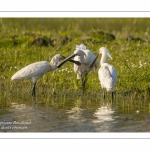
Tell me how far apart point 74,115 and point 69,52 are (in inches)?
246

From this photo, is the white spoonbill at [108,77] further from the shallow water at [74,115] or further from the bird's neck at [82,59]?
the bird's neck at [82,59]

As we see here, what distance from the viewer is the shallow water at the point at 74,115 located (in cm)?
886

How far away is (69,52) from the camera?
52.2ft

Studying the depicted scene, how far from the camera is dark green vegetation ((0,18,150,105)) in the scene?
12.3 meters

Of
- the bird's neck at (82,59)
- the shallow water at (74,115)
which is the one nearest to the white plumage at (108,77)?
the shallow water at (74,115)

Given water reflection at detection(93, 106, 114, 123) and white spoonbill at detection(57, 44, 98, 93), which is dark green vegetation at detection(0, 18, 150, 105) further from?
water reflection at detection(93, 106, 114, 123)

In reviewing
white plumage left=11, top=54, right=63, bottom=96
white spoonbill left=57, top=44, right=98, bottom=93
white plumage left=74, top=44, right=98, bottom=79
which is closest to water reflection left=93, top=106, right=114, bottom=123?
white plumage left=11, top=54, right=63, bottom=96

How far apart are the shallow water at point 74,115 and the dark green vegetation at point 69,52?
0.58 meters

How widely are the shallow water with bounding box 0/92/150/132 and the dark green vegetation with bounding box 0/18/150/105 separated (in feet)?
1.89

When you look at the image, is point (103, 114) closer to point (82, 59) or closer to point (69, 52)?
point (82, 59)

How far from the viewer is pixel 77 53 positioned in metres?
13.1

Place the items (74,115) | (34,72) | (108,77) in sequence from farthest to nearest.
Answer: (34,72) < (108,77) < (74,115)

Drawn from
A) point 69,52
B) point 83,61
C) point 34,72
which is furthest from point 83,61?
point 69,52
